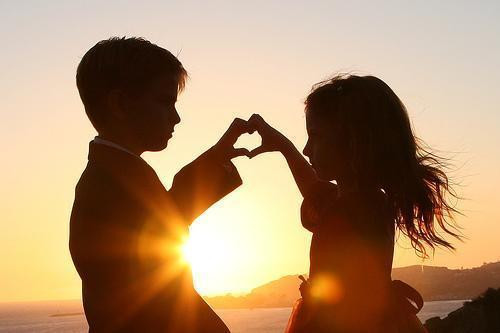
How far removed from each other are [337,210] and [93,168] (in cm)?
192

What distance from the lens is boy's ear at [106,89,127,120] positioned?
4496 mm

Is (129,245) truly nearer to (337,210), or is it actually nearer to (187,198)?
(187,198)

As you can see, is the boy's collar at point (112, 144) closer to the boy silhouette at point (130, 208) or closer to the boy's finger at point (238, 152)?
the boy silhouette at point (130, 208)

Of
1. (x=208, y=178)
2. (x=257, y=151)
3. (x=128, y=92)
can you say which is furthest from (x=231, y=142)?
(x=128, y=92)

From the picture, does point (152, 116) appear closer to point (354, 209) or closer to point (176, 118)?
point (176, 118)

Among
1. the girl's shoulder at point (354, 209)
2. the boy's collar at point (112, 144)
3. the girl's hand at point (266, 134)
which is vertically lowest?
the girl's shoulder at point (354, 209)

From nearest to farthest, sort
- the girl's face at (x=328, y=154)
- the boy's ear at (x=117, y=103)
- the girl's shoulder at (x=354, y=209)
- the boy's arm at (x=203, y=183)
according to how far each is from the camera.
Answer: the boy's ear at (x=117, y=103) → the girl's shoulder at (x=354, y=209) → the boy's arm at (x=203, y=183) → the girl's face at (x=328, y=154)

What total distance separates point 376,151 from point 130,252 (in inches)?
86.2

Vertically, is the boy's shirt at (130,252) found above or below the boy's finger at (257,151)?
below

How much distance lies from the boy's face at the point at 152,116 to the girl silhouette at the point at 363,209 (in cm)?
134

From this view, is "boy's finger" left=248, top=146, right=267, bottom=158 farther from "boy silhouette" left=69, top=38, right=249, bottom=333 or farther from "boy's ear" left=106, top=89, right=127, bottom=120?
"boy's ear" left=106, top=89, right=127, bottom=120

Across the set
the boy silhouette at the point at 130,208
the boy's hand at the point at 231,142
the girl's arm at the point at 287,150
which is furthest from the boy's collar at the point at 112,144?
the girl's arm at the point at 287,150

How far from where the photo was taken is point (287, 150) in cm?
618

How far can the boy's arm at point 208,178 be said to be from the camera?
523cm
